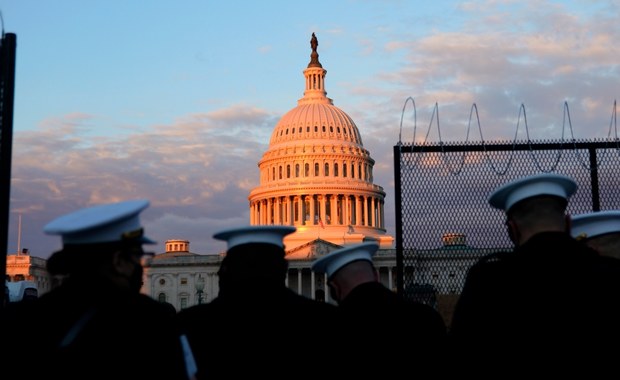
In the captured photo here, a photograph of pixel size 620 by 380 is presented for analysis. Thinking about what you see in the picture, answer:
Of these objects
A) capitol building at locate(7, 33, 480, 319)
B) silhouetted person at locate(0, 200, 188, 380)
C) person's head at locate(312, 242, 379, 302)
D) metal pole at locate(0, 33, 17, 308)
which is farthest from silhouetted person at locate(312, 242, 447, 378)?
capitol building at locate(7, 33, 480, 319)

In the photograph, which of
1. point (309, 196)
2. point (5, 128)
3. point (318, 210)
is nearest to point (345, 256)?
point (5, 128)

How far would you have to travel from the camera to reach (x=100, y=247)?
482cm

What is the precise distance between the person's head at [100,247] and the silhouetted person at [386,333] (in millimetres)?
2028

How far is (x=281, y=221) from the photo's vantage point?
115625 millimetres

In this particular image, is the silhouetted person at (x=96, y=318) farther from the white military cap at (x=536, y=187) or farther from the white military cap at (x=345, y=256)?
the white military cap at (x=345, y=256)

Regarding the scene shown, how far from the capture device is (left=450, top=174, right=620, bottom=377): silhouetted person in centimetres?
512

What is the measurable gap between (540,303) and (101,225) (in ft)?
7.51

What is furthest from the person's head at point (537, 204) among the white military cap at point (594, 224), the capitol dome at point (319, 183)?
the capitol dome at point (319, 183)

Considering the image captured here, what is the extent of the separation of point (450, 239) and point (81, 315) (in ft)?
38.1

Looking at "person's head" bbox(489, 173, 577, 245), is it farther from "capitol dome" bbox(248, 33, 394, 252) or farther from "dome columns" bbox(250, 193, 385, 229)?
"dome columns" bbox(250, 193, 385, 229)

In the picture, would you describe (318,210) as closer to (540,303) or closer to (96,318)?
(540,303)

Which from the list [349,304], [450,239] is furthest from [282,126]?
[349,304]

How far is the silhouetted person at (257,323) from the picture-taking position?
609 centimetres

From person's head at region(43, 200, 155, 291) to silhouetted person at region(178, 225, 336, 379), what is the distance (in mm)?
1390
